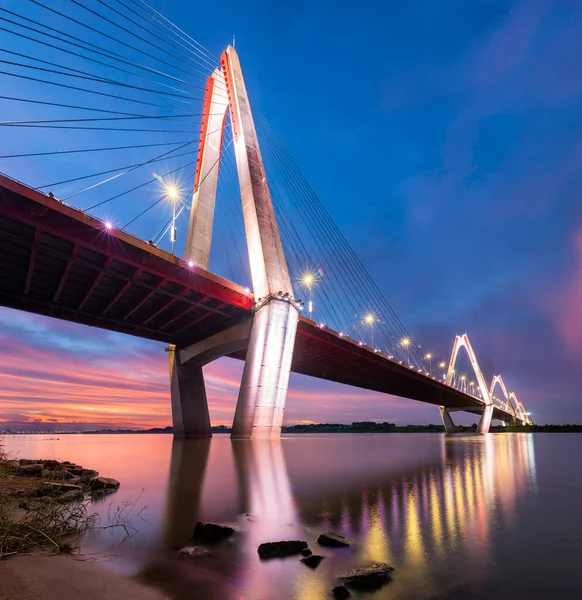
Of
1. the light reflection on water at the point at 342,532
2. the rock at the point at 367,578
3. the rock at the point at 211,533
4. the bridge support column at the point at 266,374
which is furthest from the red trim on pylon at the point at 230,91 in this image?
the rock at the point at 367,578

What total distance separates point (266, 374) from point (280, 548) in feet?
78.2

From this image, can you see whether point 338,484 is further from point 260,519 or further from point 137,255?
point 137,255

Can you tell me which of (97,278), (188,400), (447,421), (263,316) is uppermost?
(97,278)

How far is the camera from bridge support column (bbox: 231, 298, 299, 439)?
27750 millimetres

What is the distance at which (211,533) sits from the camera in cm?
515

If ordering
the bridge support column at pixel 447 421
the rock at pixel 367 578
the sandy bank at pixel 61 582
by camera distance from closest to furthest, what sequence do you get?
1. the sandy bank at pixel 61 582
2. the rock at pixel 367 578
3. the bridge support column at pixel 447 421

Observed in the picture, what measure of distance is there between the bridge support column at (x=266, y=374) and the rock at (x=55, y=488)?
1981cm

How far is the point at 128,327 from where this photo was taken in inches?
1442

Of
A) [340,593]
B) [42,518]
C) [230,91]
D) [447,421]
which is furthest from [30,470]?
[447,421]

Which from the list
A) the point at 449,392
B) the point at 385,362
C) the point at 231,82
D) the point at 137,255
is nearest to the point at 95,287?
the point at 137,255

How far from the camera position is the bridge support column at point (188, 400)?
131ft

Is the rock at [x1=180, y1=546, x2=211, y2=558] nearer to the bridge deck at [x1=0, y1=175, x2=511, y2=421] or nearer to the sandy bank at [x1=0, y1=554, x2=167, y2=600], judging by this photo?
the sandy bank at [x1=0, y1=554, x2=167, y2=600]

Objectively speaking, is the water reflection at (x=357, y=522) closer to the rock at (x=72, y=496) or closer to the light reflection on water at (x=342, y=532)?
the light reflection on water at (x=342, y=532)

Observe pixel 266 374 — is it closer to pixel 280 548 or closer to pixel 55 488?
pixel 55 488
